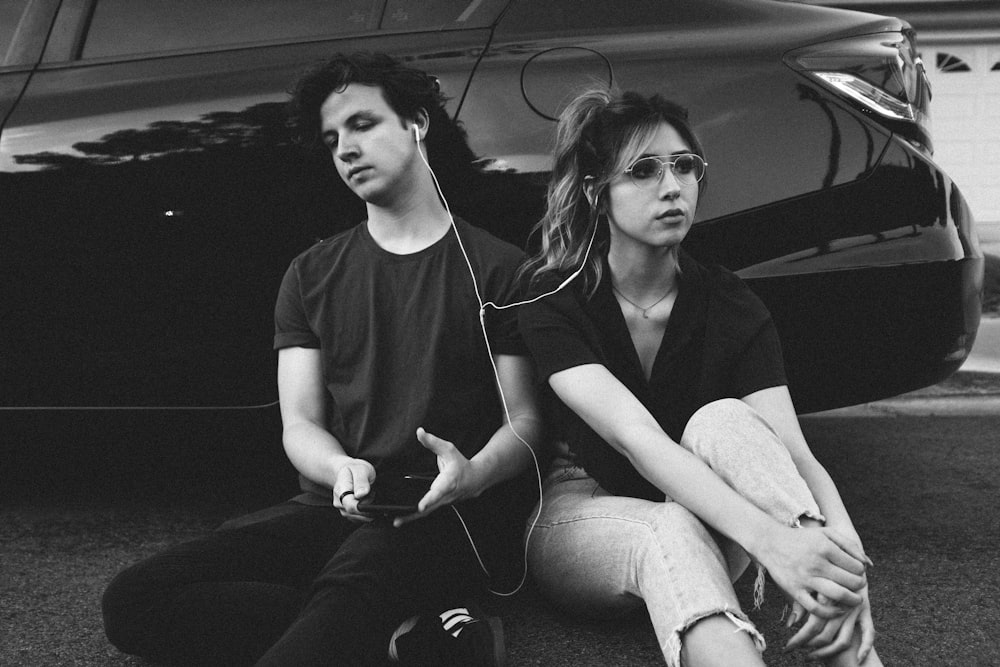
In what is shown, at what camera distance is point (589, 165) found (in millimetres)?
2053

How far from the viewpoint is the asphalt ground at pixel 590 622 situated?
1.90 meters

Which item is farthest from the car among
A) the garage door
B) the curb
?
the garage door

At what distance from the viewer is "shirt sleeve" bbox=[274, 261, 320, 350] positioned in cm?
208

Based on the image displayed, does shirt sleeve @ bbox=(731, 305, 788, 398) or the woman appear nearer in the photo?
the woman

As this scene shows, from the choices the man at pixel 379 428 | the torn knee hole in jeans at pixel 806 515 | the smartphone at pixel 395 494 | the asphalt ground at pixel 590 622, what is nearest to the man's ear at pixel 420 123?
the man at pixel 379 428

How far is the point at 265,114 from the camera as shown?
2.34 meters

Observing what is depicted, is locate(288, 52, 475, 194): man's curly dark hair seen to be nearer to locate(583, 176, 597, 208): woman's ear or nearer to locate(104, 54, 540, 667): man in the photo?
locate(104, 54, 540, 667): man

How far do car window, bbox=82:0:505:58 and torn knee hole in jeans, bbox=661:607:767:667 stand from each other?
1493mm

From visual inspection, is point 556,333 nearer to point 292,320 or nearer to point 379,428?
point 379,428

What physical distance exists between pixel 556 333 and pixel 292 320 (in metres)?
0.56

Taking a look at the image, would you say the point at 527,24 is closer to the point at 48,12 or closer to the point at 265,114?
the point at 265,114

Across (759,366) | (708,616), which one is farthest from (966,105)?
(708,616)

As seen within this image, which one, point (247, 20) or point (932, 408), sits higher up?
point (247, 20)

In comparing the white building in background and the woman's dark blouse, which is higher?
the white building in background
